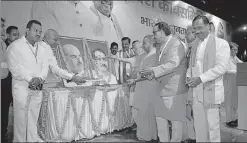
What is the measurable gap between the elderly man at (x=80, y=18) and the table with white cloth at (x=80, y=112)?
0.81 meters

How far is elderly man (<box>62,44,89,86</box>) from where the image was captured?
6.95 ft

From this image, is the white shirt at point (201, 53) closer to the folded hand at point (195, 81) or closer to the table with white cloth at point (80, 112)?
the folded hand at point (195, 81)

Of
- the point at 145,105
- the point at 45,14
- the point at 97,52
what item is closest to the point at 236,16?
the point at 145,105

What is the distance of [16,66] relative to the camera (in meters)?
1.63

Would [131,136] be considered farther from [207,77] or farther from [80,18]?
[80,18]

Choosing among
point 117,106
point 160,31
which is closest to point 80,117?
point 117,106

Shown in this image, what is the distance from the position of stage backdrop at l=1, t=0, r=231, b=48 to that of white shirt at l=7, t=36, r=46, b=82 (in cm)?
49

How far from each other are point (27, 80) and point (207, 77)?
1257 millimetres

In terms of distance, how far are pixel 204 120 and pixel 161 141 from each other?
0.44m

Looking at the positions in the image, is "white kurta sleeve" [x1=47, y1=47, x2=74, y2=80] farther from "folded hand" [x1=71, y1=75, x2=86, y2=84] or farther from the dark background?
the dark background

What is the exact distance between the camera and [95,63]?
7.74 ft

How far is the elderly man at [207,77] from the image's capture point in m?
1.30

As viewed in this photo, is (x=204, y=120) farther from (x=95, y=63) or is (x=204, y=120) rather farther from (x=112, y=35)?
(x=112, y=35)

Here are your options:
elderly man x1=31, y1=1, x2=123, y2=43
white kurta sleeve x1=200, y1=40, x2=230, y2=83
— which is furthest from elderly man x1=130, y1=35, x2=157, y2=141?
elderly man x1=31, y1=1, x2=123, y2=43
